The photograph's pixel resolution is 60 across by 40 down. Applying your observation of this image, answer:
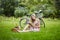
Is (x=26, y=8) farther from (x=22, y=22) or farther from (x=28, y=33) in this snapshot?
(x=28, y=33)

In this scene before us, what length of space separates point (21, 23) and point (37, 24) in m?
0.19

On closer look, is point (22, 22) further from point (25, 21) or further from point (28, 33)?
point (28, 33)

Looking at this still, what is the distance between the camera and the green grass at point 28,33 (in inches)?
85.6

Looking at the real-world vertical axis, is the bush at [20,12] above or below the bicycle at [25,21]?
above

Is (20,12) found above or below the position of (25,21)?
above

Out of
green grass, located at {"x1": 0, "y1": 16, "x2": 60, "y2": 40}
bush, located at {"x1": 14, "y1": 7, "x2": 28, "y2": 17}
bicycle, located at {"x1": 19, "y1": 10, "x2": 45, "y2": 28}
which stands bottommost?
green grass, located at {"x1": 0, "y1": 16, "x2": 60, "y2": 40}

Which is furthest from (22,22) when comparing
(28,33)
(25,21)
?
(28,33)

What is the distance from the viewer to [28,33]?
2.19m

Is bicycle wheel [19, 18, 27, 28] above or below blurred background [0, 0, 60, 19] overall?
below

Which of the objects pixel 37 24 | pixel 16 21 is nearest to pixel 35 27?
pixel 37 24

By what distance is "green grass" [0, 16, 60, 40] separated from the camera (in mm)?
2174

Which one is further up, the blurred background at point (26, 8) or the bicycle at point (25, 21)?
the blurred background at point (26, 8)

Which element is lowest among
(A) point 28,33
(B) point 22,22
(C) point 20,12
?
(A) point 28,33

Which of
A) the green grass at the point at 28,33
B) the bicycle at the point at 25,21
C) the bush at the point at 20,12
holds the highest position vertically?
the bush at the point at 20,12
